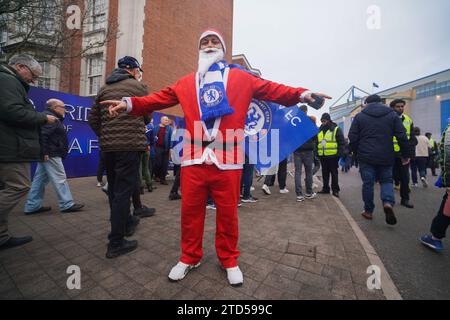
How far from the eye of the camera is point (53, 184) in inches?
152

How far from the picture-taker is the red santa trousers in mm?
1886

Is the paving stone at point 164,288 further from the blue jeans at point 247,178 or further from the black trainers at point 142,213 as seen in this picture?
the blue jeans at point 247,178

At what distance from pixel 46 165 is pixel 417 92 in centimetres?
6068

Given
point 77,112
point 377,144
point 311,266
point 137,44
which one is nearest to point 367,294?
point 311,266

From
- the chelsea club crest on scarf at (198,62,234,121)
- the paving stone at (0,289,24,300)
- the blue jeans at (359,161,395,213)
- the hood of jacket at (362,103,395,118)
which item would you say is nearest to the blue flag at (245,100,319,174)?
the hood of jacket at (362,103,395,118)

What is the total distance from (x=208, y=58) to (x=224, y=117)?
0.62 m

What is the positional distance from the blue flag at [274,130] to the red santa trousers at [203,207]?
75.4 inches

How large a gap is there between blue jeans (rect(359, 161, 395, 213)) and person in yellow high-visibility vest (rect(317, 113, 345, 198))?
1.75 meters

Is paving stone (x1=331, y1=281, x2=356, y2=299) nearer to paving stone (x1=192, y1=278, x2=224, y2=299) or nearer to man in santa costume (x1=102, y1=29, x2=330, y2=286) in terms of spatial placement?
man in santa costume (x1=102, y1=29, x2=330, y2=286)

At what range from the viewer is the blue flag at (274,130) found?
147 inches

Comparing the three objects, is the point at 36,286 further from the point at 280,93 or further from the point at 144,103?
the point at 280,93

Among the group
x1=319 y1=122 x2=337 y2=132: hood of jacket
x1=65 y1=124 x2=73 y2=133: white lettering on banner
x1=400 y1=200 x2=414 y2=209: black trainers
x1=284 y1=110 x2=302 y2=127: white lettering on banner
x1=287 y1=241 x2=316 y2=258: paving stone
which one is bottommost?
x1=287 y1=241 x2=316 y2=258: paving stone

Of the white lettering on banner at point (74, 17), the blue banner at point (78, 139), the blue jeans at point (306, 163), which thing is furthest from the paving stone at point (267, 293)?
the white lettering on banner at point (74, 17)
